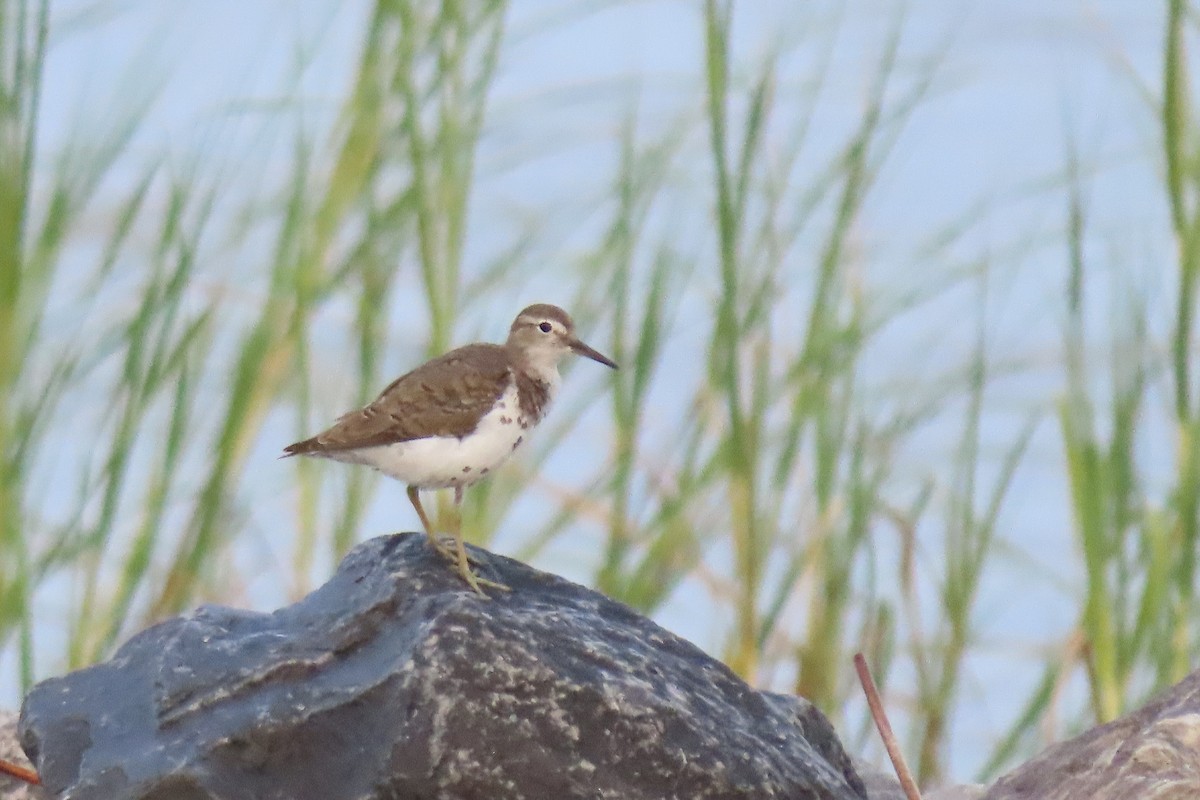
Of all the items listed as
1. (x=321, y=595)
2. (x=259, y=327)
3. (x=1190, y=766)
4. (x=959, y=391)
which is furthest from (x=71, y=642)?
(x=1190, y=766)

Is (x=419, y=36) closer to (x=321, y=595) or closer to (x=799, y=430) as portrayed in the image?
(x=799, y=430)

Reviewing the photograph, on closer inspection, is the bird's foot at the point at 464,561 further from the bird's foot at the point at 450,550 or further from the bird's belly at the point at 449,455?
the bird's belly at the point at 449,455

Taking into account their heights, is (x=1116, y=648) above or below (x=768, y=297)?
below

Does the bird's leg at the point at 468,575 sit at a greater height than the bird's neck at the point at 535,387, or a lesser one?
lesser

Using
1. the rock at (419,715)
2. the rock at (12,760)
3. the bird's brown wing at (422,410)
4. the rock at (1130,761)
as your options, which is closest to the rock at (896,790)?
the rock at (1130,761)

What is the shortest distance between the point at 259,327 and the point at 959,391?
2.17m

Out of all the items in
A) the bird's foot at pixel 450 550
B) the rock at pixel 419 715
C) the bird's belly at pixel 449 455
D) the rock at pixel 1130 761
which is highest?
the bird's belly at pixel 449 455

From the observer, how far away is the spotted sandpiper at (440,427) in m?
4.27

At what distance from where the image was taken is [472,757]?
3.32 meters

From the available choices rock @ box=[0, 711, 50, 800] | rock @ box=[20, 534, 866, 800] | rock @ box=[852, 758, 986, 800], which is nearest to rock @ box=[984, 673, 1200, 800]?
rock @ box=[852, 758, 986, 800]

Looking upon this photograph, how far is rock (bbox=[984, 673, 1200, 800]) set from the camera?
344cm

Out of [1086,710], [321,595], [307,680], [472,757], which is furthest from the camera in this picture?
[1086,710]

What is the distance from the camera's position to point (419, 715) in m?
3.35

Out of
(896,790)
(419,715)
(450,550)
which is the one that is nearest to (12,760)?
(450,550)
